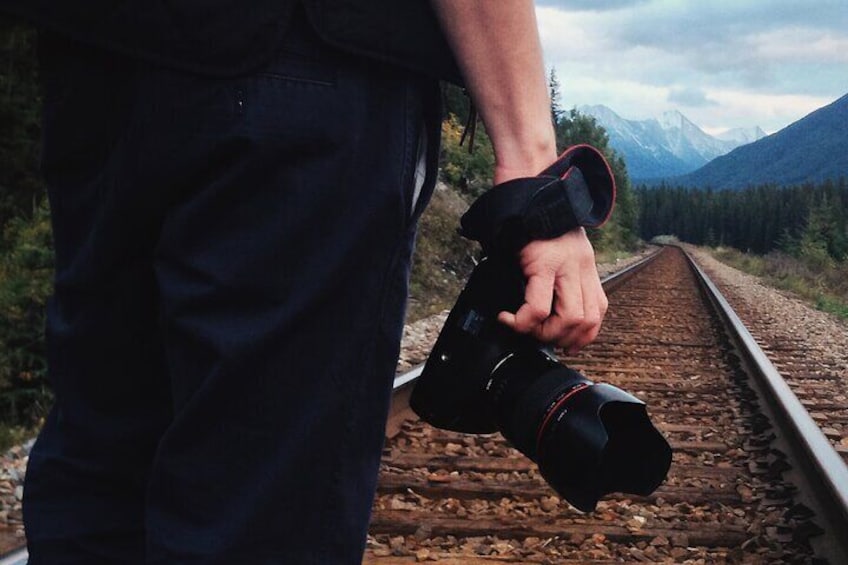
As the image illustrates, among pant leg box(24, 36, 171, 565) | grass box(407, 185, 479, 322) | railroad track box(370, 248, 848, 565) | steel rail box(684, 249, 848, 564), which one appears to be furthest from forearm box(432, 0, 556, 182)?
grass box(407, 185, 479, 322)

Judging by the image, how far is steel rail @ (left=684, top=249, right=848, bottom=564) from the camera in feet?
8.36

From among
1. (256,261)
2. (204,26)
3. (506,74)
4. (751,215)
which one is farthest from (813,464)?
(751,215)

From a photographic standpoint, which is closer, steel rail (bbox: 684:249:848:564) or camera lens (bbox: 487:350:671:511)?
camera lens (bbox: 487:350:671:511)

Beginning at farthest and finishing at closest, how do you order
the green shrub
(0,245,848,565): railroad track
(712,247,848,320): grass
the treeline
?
the treeline < (712,247,848,320): grass < the green shrub < (0,245,848,565): railroad track

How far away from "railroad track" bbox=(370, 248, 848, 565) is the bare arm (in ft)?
4.76

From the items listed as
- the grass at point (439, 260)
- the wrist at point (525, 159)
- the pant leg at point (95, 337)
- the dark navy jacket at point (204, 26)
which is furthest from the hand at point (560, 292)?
the grass at point (439, 260)

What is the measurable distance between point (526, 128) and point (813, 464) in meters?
2.55

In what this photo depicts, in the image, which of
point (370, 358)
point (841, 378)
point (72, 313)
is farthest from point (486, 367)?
point (841, 378)

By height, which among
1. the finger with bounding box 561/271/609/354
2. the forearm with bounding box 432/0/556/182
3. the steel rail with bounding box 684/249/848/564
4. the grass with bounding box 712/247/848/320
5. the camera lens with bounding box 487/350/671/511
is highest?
the forearm with bounding box 432/0/556/182

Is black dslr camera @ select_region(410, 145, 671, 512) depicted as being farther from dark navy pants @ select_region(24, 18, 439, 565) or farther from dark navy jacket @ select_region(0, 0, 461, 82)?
dark navy jacket @ select_region(0, 0, 461, 82)

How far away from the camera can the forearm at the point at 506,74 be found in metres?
1.03

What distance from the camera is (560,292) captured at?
3.58 feet

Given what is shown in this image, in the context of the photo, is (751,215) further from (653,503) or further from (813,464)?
(653,503)

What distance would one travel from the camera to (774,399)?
4.31 meters
